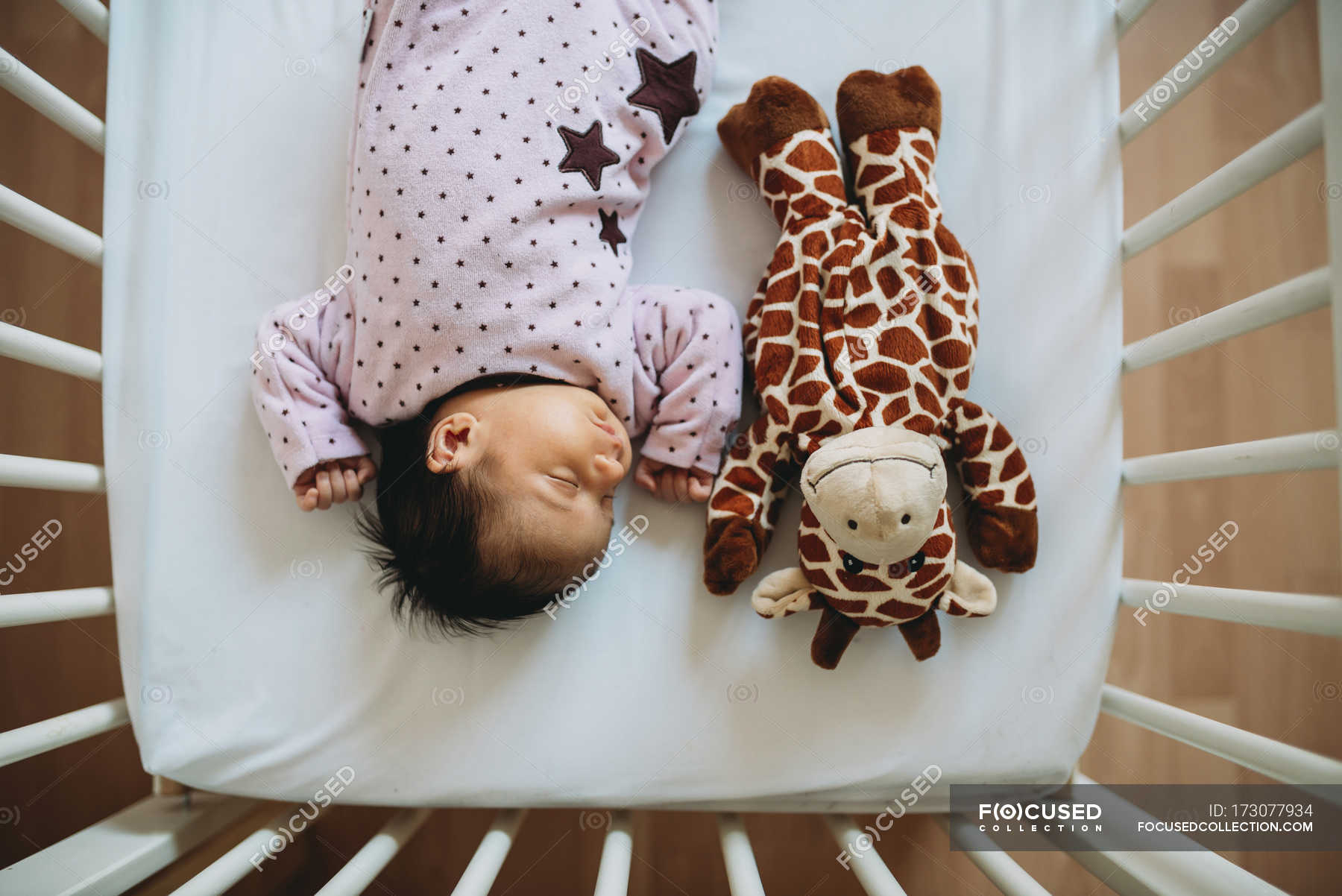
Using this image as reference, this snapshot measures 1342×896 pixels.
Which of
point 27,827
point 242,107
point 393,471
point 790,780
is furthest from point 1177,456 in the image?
point 27,827

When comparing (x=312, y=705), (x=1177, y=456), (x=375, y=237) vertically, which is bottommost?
(x=312, y=705)

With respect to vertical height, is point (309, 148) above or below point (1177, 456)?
above

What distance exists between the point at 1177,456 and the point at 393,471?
82 centimetres

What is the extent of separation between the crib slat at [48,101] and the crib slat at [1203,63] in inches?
44.4

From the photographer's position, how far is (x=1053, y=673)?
0.90 m

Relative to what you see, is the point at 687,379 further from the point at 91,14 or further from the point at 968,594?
the point at 91,14

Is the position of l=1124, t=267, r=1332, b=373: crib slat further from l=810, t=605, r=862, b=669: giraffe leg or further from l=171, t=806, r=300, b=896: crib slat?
l=171, t=806, r=300, b=896: crib slat

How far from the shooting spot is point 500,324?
0.84m

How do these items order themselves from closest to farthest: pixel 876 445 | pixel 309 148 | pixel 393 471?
pixel 876 445 < pixel 393 471 < pixel 309 148

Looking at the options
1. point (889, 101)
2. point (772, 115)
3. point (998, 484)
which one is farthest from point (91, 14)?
point (998, 484)

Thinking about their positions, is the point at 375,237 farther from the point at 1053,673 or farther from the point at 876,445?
the point at 1053,673

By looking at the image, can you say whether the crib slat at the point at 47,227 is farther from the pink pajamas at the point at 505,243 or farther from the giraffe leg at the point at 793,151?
the giraffe leg at the point at 793,151

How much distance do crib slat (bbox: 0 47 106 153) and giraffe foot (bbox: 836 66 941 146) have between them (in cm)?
83

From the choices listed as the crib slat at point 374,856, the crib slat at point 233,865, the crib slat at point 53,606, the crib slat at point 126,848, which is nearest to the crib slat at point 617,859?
the crib slat at point 374,856
